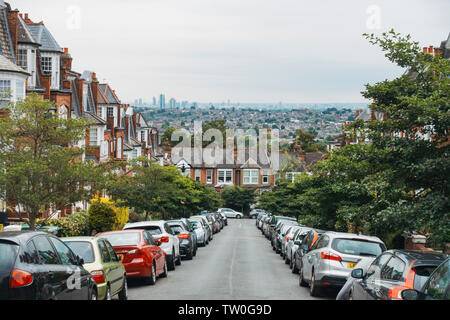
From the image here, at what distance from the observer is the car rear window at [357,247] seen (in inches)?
596

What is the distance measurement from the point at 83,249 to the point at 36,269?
4704mm

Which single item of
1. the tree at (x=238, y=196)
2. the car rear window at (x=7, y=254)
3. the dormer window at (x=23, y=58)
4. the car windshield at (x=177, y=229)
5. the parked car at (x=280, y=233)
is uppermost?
the dormer window at (x=23, y=58)

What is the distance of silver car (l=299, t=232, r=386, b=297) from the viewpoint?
48.9 feet

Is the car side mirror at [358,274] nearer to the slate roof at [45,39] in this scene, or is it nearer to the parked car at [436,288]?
the parked car at [436,288]

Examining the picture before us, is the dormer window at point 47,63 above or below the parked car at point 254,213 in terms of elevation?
above

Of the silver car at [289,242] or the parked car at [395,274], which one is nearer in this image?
the parked car at [395,274]

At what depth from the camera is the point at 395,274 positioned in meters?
9.53

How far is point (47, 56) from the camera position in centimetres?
A: 3669

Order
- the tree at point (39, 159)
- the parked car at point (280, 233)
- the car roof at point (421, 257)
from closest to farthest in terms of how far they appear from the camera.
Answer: the car roof at point (421, 257), the tree at point (39, 159), the parked car at point (280, 233)

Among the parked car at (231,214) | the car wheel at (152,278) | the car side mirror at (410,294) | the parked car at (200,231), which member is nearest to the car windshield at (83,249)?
the car wheel at (152,278)

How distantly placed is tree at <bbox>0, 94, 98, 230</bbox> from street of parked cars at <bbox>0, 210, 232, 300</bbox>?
8.70 ft

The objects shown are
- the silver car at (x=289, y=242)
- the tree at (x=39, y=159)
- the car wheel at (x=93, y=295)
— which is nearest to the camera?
the car wheel at (x=93, y=295)

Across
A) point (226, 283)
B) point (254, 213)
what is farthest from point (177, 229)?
point (254, 213)

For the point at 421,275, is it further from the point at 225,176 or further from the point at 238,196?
the point at 225,176
